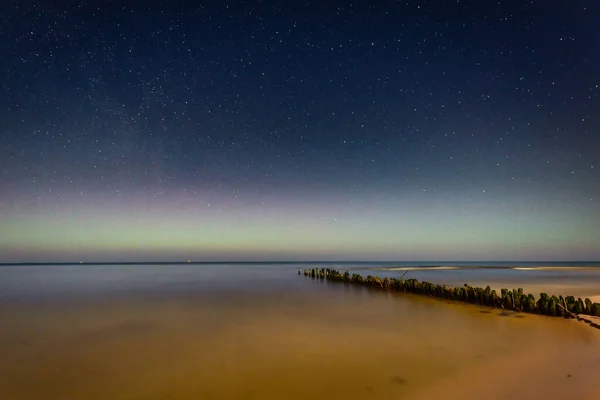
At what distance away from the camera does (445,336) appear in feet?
37.5

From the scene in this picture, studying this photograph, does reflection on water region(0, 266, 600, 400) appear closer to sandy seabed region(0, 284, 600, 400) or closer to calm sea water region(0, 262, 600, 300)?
sandy seabed region(0, 284, 600, 400)

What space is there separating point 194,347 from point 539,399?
8220mm

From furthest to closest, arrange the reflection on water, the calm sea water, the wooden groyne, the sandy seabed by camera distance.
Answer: the calm sea water, the wooden groyne, the reflection on water, the sandy seabed

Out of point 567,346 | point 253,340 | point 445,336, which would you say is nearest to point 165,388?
point 253,340

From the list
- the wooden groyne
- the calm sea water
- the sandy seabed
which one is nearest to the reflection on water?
the sandy seabed

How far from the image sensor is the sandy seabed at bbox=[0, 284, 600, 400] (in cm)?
711

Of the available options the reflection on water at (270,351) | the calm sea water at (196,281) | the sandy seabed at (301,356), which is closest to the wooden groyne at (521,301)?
the sandy seabed at (301,356)

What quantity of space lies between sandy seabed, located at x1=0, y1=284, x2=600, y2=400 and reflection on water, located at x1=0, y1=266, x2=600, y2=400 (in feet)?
0.12

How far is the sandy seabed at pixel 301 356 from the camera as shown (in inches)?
280

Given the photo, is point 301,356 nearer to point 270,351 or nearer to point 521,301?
point 270,351

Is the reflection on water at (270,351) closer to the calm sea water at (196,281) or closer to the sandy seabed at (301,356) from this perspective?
the sandy seabed at (301,356)

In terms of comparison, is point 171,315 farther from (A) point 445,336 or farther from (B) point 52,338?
(A) point 445,336

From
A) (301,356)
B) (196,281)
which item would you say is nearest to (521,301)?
(301,356)

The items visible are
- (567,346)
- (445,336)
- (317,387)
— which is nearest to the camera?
(317,387)
